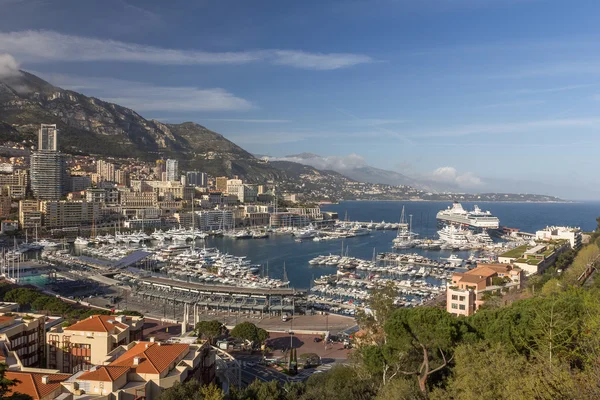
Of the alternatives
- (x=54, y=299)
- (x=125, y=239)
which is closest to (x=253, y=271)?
(x=54, y=299)

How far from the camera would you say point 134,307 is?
15.8 metres

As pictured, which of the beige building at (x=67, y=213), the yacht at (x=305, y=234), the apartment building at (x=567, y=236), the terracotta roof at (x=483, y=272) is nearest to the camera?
the terracotta roof at (x=483, y=272)

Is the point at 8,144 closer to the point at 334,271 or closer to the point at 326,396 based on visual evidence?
the point at 334,271

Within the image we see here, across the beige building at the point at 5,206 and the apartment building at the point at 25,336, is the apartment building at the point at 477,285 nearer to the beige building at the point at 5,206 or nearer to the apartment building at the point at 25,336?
the apartment building at the point at 25,336

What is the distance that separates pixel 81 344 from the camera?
28.1 ft

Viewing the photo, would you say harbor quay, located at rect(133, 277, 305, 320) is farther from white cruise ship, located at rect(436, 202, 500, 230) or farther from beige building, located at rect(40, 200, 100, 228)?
white cruise ship, located at rect(436, 202, 500, 230)

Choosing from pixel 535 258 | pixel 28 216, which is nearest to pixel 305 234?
pixel 28 216

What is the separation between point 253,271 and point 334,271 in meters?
4.00

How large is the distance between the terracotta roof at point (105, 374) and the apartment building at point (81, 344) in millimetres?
1993

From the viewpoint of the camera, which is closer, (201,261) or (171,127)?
(201,261)

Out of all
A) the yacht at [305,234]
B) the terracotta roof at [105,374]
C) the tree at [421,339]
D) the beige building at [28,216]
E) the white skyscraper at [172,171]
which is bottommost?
the yacht at [305,234]

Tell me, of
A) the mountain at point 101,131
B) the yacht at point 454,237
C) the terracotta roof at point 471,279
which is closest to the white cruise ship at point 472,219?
the yacht at point 454,237

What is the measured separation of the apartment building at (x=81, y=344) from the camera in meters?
8.45

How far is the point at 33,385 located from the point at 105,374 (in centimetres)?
81
